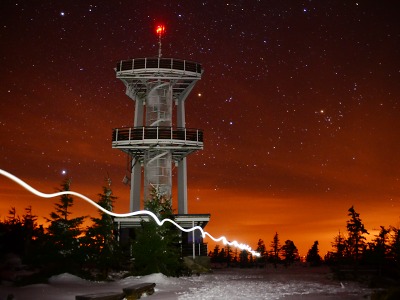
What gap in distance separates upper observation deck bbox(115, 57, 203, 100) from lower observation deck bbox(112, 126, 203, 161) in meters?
5.27

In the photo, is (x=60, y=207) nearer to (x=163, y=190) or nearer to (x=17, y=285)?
(x=17, y=285)

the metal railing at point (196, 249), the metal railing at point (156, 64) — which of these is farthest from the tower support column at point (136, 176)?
the metal railing at point (196, 249)

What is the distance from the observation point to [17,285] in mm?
18484

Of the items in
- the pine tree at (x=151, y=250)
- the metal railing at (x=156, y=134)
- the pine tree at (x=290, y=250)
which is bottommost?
the pine tree at (x=151, y=250)

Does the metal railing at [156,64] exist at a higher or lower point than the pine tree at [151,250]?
higher

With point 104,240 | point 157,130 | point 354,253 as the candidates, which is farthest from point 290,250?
point 104,240

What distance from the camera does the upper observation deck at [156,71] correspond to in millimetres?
48906

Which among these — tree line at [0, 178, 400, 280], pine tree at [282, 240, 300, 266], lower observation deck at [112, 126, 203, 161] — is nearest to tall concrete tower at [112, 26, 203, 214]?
lower observation deck at [112, 126, 203, 161]

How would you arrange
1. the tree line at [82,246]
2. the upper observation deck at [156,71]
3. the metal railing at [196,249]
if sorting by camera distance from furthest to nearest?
the upper observation deck at [156,71] < the metal railing at [196,249] < the tree line at [82,246]

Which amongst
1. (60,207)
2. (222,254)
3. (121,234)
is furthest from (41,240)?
(222,254)

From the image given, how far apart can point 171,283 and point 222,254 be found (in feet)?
236

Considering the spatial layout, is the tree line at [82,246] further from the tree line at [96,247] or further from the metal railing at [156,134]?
the metal railing at [156,134]

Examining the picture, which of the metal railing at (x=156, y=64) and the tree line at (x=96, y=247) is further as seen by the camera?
the metal railing at (x=156, y=64)

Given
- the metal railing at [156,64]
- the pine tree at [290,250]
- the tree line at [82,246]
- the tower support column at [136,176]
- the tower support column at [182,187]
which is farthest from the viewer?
the pine tree at [290,250]
